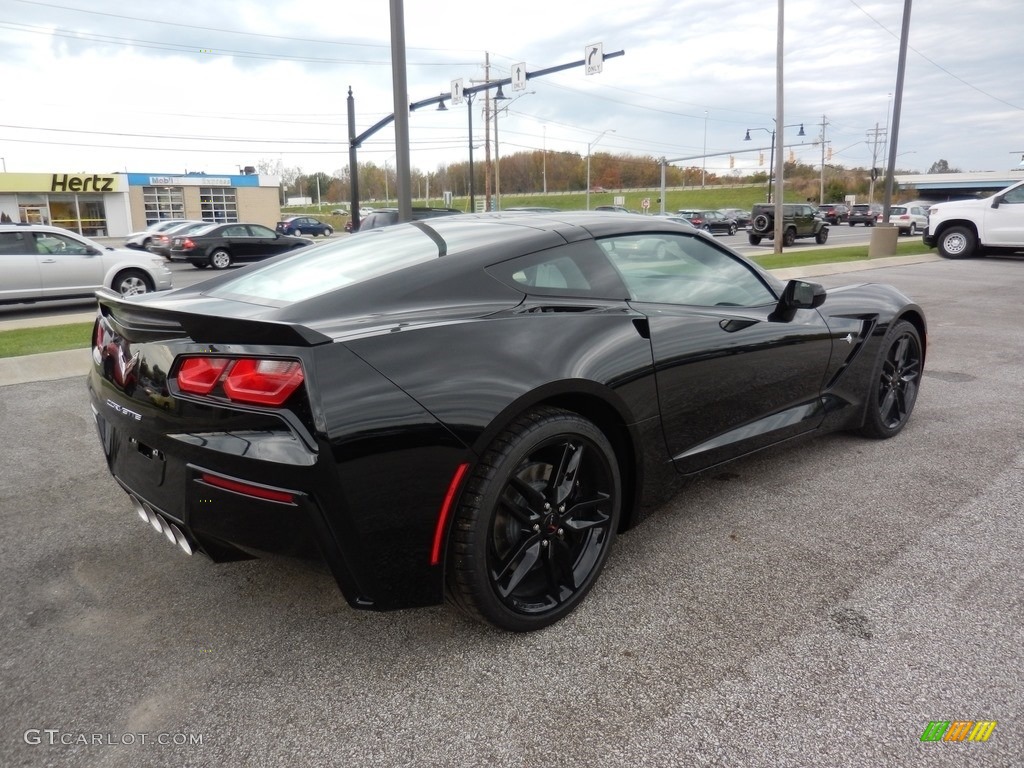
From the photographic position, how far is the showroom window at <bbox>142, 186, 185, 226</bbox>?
56.0 m

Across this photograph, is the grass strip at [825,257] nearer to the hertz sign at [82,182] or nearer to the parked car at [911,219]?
the parked car at [911,219]

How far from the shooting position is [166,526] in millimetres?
2496

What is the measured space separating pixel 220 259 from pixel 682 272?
2245cm

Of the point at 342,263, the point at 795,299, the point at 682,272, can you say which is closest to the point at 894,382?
the point at 795,299

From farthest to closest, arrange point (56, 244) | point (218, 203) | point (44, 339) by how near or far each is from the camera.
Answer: point (218, 203) → point (56, 244) → point (44, 339)

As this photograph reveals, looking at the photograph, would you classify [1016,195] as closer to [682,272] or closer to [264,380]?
[682,272]

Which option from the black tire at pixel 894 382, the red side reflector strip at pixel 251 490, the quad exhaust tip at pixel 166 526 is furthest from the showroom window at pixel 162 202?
the red side reflector strip at pixel 251 490

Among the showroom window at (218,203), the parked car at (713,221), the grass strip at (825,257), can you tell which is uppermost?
the showroom window at (218,203)

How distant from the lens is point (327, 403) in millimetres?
2086

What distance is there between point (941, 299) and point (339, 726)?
38.9 feet

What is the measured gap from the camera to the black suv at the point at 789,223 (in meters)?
29.8

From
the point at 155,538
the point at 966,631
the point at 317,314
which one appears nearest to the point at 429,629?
the point at 317,314

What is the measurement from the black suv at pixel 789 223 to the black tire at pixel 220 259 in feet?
64.1

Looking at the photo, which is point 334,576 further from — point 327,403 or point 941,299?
point 941,299
